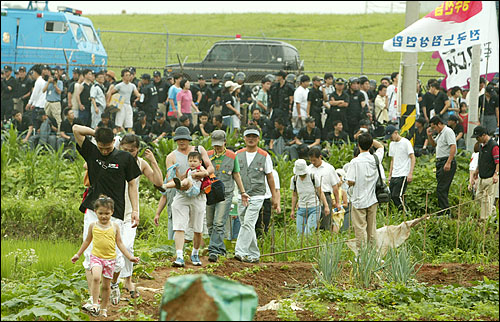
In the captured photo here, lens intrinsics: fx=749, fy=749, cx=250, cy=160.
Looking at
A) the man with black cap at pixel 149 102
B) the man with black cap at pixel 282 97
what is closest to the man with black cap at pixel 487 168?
the man with black cap at pixel 282 97

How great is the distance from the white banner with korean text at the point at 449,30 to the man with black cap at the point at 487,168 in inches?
62.2

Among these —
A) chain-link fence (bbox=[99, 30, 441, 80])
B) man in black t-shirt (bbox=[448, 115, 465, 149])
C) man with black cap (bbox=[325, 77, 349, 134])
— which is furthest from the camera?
chain-link fence (bbox=[99, 30, 441, 80])

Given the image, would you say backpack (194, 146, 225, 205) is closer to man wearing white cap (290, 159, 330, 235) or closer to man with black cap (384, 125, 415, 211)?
man wearing white cap (290, 159, 330, 235)

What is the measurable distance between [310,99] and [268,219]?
17.1 feet

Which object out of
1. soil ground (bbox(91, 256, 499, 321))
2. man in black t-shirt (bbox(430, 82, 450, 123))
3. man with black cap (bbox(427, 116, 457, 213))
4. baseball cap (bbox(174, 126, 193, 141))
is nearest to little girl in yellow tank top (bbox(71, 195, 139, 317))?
soil ground (bbox(91, 256, 499, 321))

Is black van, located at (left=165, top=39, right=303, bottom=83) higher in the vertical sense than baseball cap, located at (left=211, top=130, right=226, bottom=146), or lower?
higher

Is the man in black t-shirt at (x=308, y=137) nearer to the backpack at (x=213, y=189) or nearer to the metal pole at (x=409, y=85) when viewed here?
the metal pole at (x=409, y=85)

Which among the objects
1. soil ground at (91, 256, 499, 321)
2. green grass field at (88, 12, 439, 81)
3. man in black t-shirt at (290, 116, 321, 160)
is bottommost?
soil ground at (91, 256, 499, 321)

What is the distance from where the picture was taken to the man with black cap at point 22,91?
19.2m

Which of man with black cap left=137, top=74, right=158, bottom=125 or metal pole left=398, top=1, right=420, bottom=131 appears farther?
man with black cap left=137, top=74, right=158, bottom=125

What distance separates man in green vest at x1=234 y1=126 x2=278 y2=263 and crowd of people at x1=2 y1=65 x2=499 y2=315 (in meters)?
0.02

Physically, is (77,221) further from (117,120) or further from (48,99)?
(48,99)

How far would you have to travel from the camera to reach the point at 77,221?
13.6 metres

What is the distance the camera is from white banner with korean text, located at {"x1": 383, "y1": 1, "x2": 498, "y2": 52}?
13.0m
